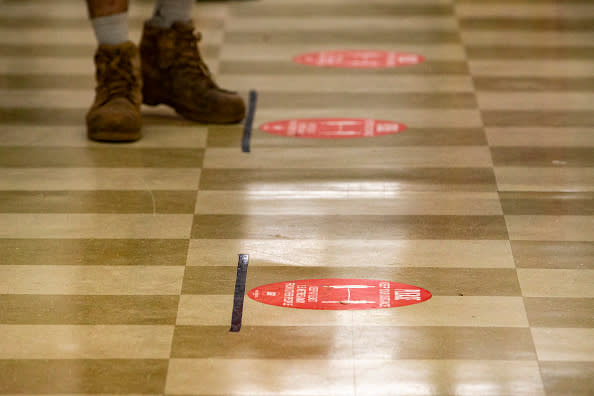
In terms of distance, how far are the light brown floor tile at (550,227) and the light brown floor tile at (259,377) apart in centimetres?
64

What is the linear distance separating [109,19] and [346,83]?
32.1 inches

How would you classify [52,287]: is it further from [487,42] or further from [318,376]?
[487,42]

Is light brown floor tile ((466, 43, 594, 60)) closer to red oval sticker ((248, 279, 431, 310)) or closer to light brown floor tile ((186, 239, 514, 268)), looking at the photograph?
light brown floor tile ((186, 239, 514, 268))

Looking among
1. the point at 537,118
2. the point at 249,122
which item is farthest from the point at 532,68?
the point at 249,122

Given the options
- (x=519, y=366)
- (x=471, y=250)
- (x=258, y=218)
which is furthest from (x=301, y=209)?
(x=519, y=366)

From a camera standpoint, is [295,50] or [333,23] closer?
[295,50]

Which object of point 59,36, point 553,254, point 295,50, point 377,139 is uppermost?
point 553,254

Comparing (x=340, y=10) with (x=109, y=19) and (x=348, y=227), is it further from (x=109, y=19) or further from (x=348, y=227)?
(x=348, y=227)

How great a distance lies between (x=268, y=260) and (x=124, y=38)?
3.24ft

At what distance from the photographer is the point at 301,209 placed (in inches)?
83.4

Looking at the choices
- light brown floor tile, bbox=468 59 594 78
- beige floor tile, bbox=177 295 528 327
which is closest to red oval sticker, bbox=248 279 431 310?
beige floor tile, bbox=177 295 528 327

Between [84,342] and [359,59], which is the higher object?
[84,342]

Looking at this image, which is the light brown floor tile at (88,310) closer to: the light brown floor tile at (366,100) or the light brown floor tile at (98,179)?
the light brown floor tile at (98,179)

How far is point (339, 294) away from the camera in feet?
5.79
